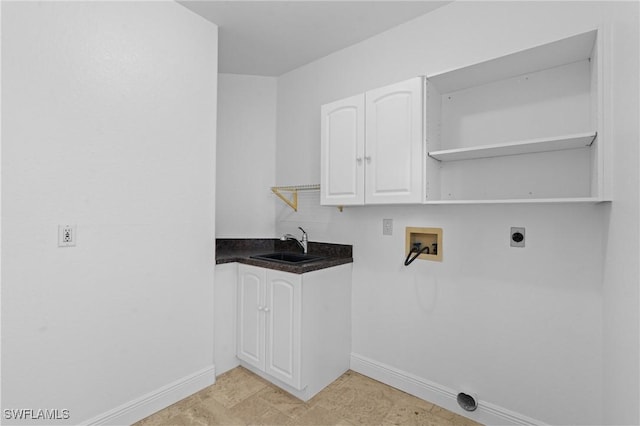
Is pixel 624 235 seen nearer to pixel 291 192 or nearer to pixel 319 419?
pixel 319 419

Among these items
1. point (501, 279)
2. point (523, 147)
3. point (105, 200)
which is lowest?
point (501, 279)

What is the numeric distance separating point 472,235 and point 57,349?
2.31 m

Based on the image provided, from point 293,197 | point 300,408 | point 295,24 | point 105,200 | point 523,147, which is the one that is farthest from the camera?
point 293,197

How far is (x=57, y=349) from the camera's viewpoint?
60.4 inches

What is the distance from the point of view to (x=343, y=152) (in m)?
2.13

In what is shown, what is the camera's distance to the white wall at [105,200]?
1.42 metres

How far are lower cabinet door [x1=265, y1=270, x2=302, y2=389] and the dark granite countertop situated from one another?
0.07 m

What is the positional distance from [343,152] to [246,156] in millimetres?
1242

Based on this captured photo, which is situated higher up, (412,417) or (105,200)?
(105,200)

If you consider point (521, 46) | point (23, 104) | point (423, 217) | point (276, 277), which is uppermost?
point (521, 46)

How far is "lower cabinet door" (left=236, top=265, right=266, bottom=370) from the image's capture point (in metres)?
2.22

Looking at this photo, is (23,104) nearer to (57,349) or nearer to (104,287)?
(104,287)

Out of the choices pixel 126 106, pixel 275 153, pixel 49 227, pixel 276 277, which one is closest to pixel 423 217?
pixel 276 277

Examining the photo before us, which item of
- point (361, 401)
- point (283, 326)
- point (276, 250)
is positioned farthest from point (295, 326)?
point (276, 250)
